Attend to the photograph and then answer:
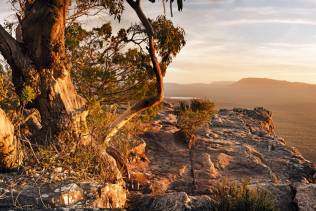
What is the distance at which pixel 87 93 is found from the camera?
1382 centimetres

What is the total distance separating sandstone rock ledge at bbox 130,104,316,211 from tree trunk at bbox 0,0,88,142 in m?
2.46

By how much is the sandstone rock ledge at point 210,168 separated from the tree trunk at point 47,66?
2.46 meters

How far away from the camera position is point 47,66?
10.0 meters

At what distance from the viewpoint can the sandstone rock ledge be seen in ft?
30.1

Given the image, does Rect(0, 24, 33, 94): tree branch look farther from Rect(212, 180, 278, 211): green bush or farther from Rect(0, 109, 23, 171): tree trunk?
Rect(212, 180, 278, 211): green bush

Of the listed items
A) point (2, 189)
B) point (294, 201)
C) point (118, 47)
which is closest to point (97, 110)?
point (118, 47)

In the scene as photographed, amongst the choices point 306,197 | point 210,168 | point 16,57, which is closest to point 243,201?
point 306,197

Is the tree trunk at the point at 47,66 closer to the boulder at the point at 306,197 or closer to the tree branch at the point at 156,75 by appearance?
the tree branch at the point at 156,75

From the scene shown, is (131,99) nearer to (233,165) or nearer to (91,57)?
(91,57)

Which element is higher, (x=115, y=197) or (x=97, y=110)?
(x=97, y=110)

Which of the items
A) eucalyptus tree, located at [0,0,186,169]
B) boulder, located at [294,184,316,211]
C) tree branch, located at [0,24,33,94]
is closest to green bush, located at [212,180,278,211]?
boulder, located at [294,184,316,211]

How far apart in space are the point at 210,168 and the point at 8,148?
8335 millimetres

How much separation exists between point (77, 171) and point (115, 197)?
97cm

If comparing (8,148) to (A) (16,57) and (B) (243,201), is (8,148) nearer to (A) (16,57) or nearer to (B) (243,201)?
(A) (16,57)
